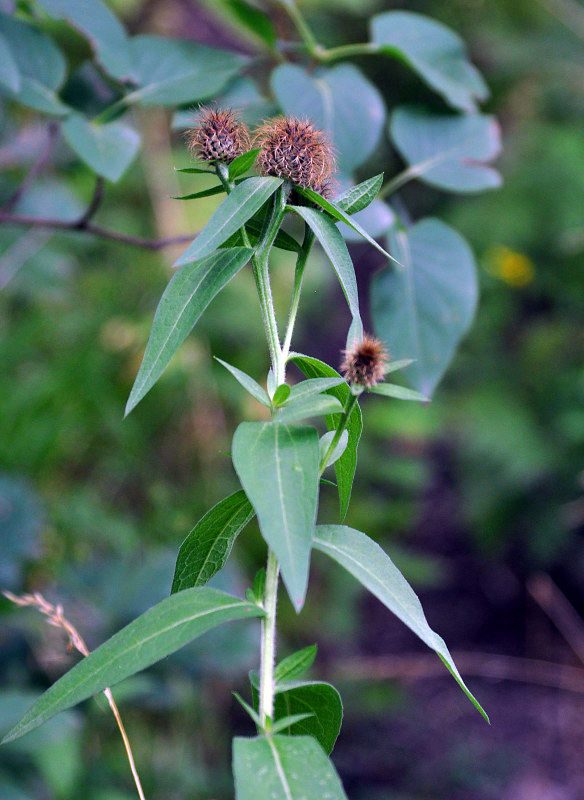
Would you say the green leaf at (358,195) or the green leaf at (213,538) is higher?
the green leaf at (358,195)

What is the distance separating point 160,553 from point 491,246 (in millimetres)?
1604

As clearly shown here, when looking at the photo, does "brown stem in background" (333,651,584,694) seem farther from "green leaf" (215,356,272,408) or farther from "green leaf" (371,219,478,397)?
"green leaf" (215,356,272,408)

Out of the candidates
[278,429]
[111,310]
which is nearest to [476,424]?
[111,310]

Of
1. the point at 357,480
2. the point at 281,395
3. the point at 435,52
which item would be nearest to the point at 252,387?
the point at 281,395

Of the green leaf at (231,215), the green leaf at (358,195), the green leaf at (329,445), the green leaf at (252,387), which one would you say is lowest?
the green leaf at (329,445)

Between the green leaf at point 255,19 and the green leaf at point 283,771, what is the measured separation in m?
0.77

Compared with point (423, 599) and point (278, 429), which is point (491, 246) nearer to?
point (423, 599)

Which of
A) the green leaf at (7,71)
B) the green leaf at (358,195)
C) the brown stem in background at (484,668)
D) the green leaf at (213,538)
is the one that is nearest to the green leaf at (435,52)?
the green leaf at (7,71)

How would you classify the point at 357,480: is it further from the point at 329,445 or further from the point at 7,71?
the point at 329,445

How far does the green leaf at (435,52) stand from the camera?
0.84 metres

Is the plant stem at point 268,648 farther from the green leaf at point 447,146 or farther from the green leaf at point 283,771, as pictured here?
the green leaf at point 447,146

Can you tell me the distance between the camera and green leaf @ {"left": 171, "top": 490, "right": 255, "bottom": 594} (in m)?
0.38

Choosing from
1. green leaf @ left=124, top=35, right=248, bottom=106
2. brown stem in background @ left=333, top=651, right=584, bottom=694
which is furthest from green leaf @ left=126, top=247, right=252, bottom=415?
brown stem in background @ left=333, top=651, right=584, bottom=694

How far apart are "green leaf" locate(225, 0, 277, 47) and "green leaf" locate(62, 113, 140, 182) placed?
21 centimetres
